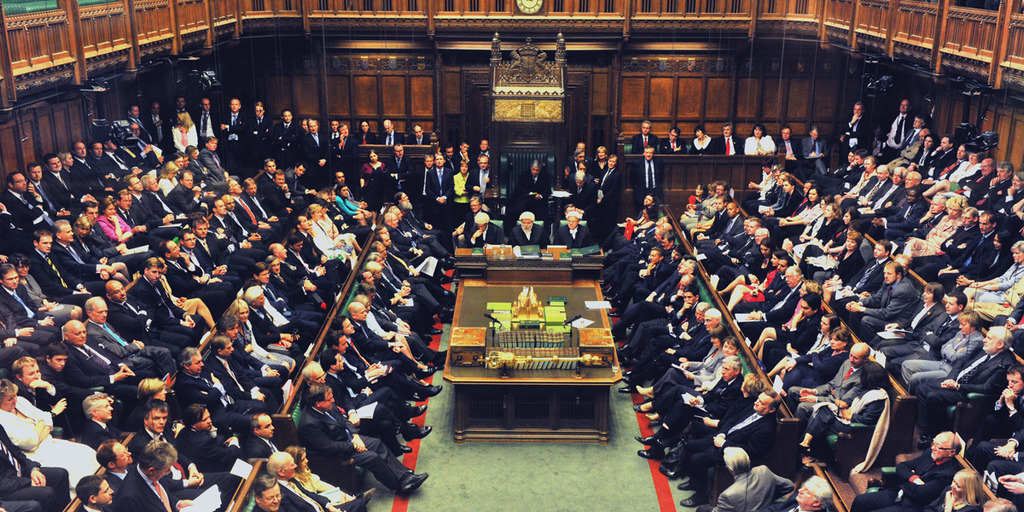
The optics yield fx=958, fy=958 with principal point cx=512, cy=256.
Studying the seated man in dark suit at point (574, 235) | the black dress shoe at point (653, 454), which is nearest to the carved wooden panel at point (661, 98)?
the seated man in dark suit at point (574, 235)

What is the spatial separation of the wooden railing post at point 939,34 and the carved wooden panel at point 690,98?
5.09 meters

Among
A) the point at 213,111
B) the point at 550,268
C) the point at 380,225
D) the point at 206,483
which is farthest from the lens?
the point at 213,111

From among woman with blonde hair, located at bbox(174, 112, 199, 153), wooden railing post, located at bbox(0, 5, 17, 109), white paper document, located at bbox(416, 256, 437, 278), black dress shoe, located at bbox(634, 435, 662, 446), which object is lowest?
black dress shoe, located at bbox(634, 435, 662, 446)

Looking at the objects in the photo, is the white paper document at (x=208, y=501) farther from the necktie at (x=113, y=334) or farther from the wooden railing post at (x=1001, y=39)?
the wooden railing post at (x=1001, y=39)

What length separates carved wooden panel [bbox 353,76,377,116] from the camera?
16.9 meters

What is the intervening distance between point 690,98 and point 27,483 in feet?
42.4

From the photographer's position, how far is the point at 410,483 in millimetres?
8242

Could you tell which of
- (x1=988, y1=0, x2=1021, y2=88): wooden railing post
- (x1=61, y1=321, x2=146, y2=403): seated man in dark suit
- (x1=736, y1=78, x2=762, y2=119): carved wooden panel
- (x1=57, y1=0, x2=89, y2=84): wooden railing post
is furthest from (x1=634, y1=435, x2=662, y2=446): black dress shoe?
(x1=736, y1=78, x2=762, y2=119): carved wooden panel

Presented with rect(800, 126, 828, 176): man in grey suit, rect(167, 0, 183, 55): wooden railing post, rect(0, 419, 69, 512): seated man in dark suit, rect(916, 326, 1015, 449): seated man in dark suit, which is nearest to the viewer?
rect(0, 419, 69, 512): seated man in dark suit

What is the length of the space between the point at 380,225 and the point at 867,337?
666 centimetres

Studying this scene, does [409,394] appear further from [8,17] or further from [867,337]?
[8,17]

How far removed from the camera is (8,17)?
9219mm

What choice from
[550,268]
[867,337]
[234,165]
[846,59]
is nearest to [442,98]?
[234,165]

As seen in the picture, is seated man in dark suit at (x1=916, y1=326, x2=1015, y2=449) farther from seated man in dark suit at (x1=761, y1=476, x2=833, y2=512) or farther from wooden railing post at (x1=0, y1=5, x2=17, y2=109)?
wooden railing post at (x1=0, y1=5, x2=17, y2=109)
